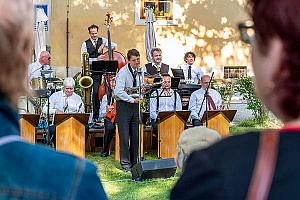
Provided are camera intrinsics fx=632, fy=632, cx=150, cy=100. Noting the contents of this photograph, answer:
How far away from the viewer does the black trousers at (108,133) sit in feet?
34.6

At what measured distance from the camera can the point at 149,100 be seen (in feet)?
36.2

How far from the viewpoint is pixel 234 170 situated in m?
1.29

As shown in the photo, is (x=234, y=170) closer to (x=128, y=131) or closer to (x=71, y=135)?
(x=128, y=131)

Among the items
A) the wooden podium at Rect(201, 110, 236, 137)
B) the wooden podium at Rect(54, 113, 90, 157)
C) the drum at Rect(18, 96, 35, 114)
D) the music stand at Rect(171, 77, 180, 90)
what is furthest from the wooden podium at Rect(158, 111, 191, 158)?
the drum at Rect(18, 96, 35, 114)

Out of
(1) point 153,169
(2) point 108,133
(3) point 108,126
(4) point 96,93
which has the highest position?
(4) point 96,93

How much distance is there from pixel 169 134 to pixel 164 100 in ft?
2.96

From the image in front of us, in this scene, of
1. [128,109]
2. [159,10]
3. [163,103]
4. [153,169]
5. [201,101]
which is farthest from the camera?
[159,10]

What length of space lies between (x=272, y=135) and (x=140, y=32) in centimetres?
1785

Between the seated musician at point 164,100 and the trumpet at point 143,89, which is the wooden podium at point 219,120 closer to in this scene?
the seated musician at point 164,100

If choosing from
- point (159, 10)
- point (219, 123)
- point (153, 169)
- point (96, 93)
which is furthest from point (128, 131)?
point (159, 10)

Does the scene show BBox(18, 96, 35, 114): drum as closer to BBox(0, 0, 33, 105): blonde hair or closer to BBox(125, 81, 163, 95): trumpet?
BBox(0, 0, 33, 105): blonde hair

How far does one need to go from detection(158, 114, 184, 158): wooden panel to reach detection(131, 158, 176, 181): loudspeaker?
145 cm

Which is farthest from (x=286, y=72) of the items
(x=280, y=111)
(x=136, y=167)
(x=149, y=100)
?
(x=149, y=100)

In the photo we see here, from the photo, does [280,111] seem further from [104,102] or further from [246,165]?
[104,102]
